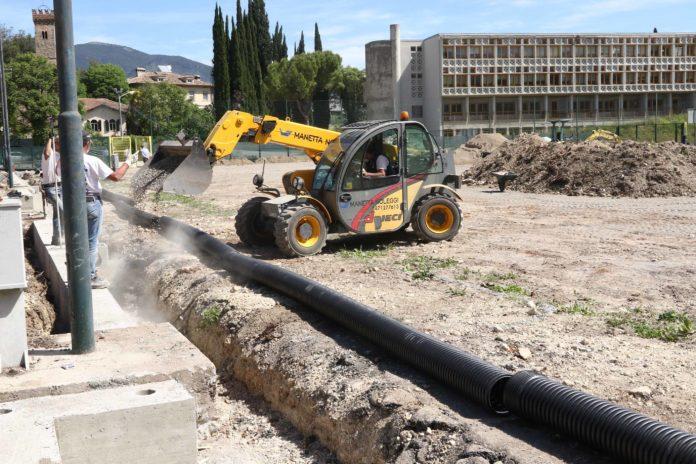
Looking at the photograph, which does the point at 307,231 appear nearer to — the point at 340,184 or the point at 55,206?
the point at 340,184

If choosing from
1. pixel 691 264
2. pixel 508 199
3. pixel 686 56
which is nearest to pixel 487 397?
pixel 691 264

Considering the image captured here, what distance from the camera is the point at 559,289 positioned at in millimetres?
9281

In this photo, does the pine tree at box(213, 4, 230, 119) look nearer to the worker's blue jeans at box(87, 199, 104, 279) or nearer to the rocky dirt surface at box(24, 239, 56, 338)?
the rocky dirt surface at box(24, 239, 56, 338)

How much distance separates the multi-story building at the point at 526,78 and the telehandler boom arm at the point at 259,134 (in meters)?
64.9

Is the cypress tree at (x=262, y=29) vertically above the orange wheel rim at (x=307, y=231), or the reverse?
the cypress tree at (x=262, y=29)

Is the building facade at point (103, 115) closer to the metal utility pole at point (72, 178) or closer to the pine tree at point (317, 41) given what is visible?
the pine tree at point (317, 41)

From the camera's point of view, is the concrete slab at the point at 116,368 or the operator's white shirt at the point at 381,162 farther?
the operator's white shirt at the point at 381,162

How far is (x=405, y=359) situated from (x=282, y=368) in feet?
4.17

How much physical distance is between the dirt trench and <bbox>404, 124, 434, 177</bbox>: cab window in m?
3.64

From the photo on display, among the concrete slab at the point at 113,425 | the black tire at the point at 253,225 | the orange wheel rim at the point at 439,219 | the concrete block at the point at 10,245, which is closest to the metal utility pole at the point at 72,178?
the concrete block at the point at 10,245

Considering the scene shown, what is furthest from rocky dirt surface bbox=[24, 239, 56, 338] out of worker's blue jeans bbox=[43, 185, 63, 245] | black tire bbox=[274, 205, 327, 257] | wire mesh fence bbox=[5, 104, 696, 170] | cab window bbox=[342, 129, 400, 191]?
wire mesh fence bbox=[5, 104, 696, 170]

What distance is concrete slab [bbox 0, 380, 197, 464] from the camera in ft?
14.6

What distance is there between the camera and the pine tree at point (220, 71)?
242 feet

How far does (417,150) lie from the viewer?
40.5ft
